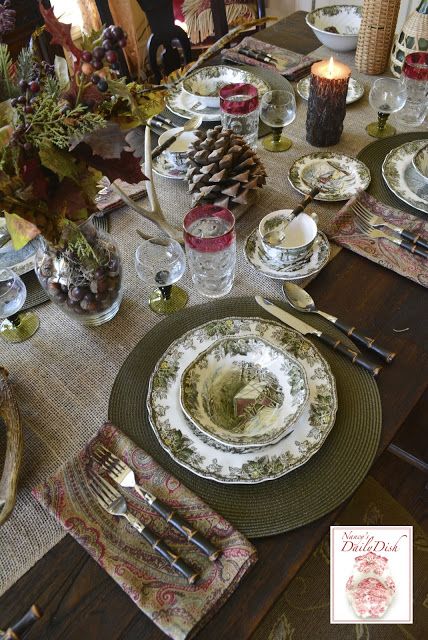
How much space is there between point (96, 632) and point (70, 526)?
112 millimetres

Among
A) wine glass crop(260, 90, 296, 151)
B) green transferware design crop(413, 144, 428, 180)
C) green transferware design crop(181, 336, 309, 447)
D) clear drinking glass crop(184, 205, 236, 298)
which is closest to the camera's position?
green transferware design crop(181, 336, 309, 447)

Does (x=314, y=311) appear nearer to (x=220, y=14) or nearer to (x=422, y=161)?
(x=422, y=161)

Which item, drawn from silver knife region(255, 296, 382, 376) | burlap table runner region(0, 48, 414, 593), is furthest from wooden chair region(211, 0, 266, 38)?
silver knife region(255, 296, 382, 376)

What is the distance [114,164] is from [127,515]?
427 millimetres

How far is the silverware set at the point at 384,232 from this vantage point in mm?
857

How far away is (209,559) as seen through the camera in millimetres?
547

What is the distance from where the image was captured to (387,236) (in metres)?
0.88

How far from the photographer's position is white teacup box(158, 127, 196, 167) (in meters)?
1.01

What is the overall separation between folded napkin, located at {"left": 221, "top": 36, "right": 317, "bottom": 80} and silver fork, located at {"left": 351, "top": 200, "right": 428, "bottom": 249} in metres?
0.56

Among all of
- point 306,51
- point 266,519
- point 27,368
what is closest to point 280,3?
point 306,51

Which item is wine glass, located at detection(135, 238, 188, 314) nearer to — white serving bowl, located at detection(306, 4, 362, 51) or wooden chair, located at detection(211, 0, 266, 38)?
white serving bowl, located at detection(306, 4, 362, 51)

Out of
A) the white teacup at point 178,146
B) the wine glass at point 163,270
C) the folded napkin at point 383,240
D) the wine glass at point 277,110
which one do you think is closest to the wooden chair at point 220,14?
the wine glass at point 277,110

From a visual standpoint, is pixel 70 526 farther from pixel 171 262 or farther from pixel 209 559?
pixel 171 262

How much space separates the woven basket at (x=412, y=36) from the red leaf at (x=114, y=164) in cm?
90
